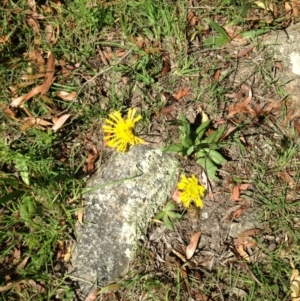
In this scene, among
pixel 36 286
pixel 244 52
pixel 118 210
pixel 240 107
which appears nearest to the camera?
pixel 36 286

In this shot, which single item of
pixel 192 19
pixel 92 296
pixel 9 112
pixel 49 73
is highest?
pixel 192 19

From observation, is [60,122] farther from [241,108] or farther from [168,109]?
[241,108]

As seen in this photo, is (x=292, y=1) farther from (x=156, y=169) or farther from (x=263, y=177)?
(x=156, y=169)

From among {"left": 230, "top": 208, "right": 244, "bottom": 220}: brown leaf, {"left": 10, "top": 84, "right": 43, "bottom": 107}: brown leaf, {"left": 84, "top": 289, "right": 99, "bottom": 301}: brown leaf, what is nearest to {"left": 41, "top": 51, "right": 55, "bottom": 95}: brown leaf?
{"left": 10, "top": 84, "right": 43, "bottom": 107}: brown leaf

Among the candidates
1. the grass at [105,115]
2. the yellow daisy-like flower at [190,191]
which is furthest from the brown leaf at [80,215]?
the yellow daisy-like flower at [190,191]

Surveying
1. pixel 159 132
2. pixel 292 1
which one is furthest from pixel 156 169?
pixel 292 1

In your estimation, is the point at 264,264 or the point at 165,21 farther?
the point at 165,21

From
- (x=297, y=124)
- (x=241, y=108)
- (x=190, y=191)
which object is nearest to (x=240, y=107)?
(x=241, y=108)
